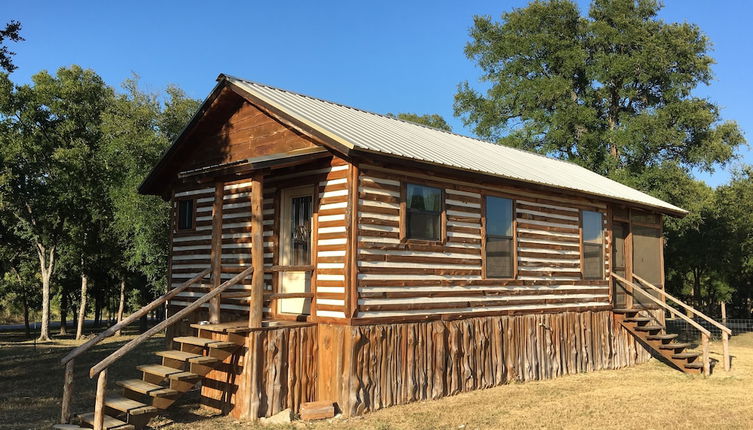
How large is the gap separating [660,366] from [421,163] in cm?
956

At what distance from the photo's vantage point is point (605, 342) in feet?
47.4

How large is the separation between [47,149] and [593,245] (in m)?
22.9

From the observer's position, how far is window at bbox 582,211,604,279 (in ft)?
46.7

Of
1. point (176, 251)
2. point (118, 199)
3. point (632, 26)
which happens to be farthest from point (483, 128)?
point (176, 251)

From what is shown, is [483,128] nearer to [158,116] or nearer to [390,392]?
[158,116]

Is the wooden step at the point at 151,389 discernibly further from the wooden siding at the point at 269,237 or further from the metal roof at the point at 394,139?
the metal roof at the point at 394,139

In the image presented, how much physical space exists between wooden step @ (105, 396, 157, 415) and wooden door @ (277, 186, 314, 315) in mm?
3260

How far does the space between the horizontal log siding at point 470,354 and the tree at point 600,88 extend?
1590 centimetres

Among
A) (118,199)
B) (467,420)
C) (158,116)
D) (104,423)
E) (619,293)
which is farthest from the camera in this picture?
(158,116)

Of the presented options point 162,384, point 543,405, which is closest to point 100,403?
point 162,384

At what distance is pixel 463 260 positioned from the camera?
11.0m

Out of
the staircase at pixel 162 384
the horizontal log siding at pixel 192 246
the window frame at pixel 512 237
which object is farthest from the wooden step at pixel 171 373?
the window frame at pixel 512 237

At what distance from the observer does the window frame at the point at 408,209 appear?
9922 mm

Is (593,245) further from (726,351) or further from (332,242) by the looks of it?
(332,242)
